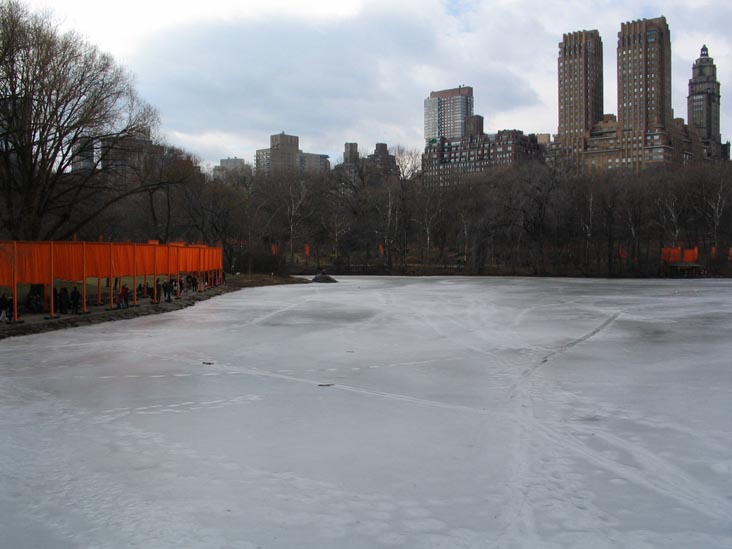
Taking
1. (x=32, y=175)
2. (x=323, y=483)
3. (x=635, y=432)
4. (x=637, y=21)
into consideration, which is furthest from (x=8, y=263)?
(x=637, y=21)

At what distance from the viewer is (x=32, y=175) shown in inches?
998

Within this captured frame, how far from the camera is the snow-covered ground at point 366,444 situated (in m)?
4.83

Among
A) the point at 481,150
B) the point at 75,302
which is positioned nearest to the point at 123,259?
the point at 75,302

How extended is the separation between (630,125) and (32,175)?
609ft

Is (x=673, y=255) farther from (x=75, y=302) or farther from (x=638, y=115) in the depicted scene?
(x=638, y=115)

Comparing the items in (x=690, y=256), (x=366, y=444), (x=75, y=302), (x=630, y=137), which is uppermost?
(x=630, y=137)

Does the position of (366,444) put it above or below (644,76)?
below

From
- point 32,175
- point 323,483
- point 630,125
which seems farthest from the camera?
point 630,125

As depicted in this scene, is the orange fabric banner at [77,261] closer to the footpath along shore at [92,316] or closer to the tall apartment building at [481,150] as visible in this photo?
the footpath along shore at [92,316]

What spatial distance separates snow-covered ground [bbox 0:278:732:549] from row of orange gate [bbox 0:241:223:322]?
434 centimetres

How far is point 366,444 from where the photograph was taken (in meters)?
6.93

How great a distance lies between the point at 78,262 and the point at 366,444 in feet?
53.6

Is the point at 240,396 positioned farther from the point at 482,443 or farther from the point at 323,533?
the point at 323,533

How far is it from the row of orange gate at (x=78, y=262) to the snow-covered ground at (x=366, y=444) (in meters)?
4.34
